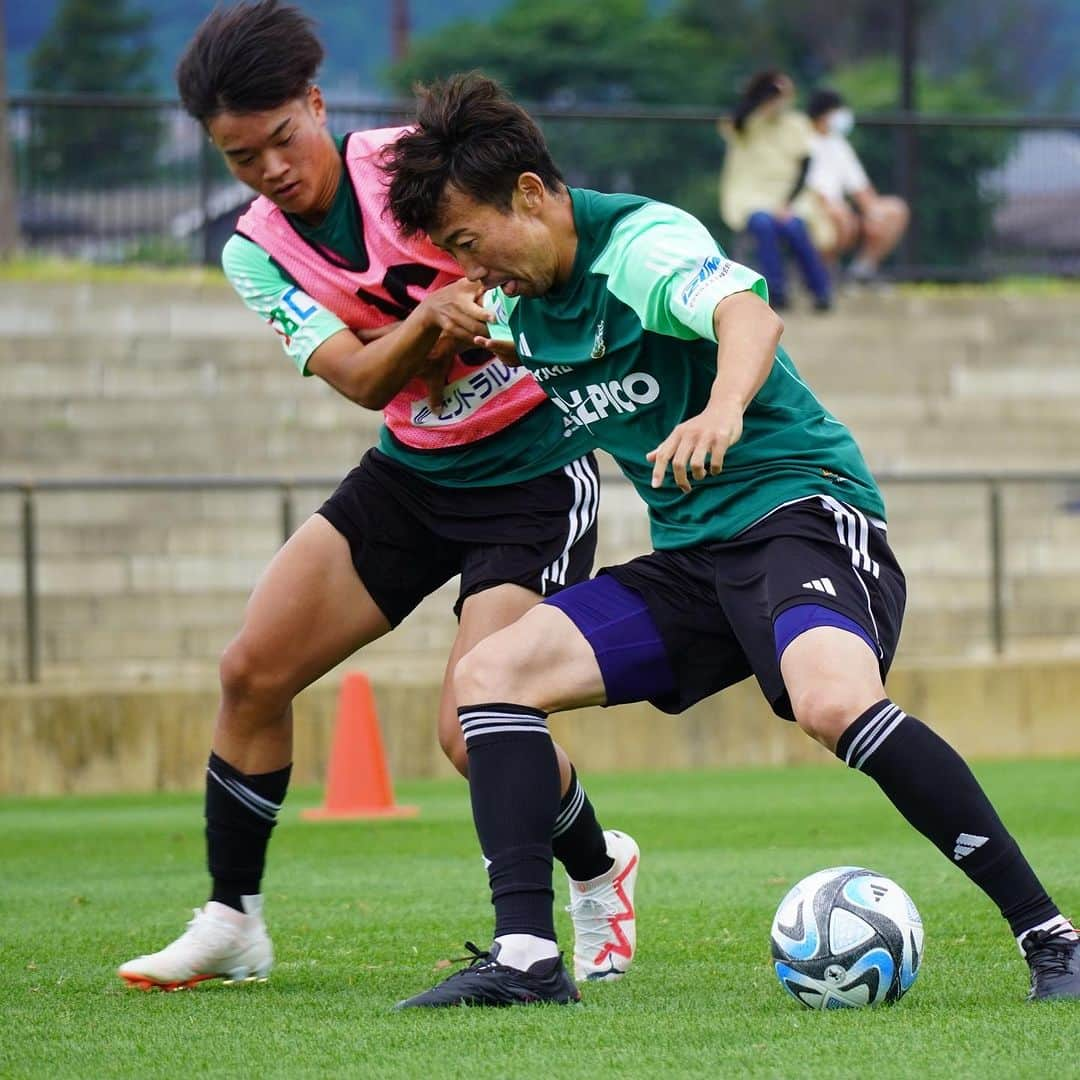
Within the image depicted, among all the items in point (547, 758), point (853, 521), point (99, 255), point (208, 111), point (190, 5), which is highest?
point (190, 5)

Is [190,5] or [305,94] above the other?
[190,5]

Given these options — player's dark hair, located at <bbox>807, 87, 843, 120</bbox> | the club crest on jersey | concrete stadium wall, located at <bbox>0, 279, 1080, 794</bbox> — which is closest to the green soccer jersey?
the club crest on jersey

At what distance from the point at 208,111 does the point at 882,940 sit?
2574mm

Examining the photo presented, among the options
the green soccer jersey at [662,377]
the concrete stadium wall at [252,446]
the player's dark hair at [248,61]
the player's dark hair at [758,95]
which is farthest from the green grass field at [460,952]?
the player's dark hair at [758,95]

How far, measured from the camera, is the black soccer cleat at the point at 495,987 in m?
4.62

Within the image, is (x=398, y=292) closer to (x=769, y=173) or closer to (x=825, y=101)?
(x=769, y=173)

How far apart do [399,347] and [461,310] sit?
0.90 feet

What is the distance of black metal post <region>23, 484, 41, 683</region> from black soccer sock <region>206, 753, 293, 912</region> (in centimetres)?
677

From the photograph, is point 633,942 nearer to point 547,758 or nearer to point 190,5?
point 547,758

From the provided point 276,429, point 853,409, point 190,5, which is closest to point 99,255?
point 276,429

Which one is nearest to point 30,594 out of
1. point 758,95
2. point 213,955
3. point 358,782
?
point 358,782

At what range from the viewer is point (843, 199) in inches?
730

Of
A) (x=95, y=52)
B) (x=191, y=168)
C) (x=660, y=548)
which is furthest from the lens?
(x=95, y=52)

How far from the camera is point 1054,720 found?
13.1 m
